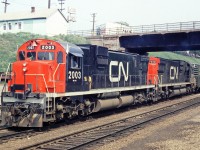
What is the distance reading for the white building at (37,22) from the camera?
2388 inches

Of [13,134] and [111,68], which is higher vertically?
[111,68]

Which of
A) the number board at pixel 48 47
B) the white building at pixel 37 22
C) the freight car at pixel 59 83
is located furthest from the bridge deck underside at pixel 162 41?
the white building at pixel 37 22

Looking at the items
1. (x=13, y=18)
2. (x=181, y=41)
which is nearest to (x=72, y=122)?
(x=181, y=41)

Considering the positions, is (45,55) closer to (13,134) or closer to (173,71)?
(13,134)

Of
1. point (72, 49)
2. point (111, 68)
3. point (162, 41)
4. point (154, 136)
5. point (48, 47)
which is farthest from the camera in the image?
point (162, 41)

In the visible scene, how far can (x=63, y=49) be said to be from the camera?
13.5 metres

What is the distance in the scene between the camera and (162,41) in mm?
36406

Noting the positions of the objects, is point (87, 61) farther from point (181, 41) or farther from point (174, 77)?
point (181, 41)

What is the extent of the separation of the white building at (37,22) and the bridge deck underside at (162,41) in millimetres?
25422

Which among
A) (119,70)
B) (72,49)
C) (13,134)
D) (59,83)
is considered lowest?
Result: (13,134)

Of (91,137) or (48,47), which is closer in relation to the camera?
(91,137)

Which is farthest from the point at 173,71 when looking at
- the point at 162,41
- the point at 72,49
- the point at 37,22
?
the point at 37,22

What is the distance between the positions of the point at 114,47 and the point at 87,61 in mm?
24030

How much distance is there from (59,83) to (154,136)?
14.7 feet
